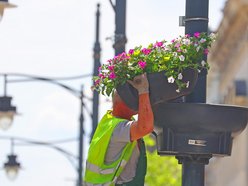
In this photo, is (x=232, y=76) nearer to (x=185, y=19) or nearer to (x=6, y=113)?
(x=6, y=113)

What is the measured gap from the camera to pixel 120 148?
928 centimetres

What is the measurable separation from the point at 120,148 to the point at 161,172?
148ft

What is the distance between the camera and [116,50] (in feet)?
58.1

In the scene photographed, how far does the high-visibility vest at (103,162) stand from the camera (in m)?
9.24

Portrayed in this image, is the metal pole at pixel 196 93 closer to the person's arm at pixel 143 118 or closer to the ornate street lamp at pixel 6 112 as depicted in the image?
the person's arm at pixel 143 118

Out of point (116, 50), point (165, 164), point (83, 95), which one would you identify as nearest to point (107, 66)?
point (116, 50)

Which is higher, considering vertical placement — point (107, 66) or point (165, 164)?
point (107, 66)

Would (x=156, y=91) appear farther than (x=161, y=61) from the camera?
No

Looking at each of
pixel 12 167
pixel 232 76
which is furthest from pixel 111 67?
pixel 232 76

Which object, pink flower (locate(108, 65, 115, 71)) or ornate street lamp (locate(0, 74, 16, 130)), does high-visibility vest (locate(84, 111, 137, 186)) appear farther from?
ornate street lamp (locate(0, 74, 16, 130))

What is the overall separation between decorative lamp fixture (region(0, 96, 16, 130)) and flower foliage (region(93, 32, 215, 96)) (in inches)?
767

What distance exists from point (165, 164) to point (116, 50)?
38339 mm

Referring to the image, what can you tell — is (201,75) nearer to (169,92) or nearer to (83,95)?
(169,92)

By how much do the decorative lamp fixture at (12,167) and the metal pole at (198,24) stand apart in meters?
24.3
